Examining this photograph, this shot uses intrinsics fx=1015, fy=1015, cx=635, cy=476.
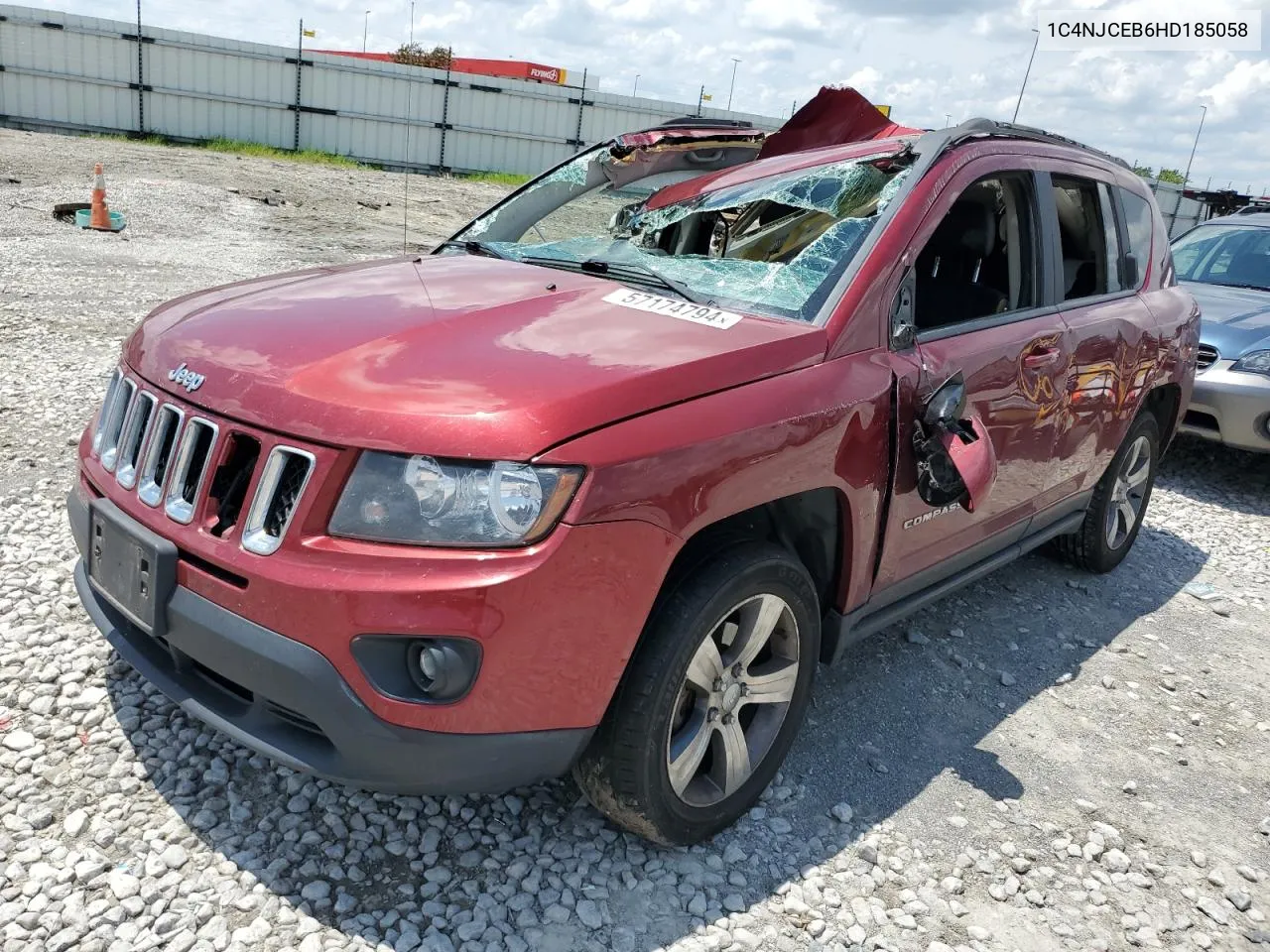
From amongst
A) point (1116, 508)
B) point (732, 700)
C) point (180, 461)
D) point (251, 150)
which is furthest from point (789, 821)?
point (251, 150)

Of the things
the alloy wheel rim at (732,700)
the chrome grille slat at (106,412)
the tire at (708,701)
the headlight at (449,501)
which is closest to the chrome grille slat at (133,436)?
the chrome grille slat at (106,412)

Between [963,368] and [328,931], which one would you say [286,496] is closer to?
[328,931]

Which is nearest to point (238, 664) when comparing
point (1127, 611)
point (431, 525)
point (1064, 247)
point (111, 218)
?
point (431, 525)

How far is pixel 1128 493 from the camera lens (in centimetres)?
480

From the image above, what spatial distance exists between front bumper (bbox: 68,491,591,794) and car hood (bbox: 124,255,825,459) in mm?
454

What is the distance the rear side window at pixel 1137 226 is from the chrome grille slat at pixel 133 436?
3.84 meters

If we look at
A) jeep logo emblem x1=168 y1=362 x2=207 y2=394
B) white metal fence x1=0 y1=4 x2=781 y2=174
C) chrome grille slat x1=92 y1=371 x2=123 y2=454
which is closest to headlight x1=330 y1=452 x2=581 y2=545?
jeep logo emblem x1=168 y1=362 x2=207 y2=394

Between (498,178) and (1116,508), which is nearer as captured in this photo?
(1116,508)

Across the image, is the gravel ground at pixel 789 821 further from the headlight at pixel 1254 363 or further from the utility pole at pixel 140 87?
the utility pole at pixel 140 87

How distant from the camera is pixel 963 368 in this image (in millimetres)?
3080

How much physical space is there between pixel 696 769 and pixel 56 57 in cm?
2333

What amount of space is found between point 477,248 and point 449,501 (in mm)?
1769

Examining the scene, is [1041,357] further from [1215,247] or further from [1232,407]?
[1215,247]

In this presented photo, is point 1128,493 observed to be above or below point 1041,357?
below
